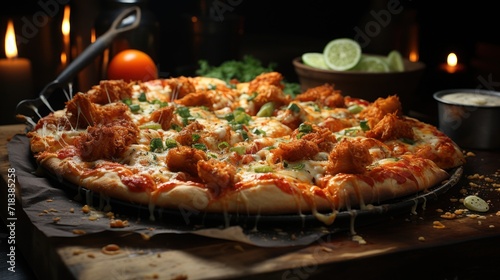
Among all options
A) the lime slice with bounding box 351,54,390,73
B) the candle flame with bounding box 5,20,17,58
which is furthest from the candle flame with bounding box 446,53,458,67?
the candle flame with bounding box 5,20,17,58

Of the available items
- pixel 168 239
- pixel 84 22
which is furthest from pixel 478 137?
pixel 84 22

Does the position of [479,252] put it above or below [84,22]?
below

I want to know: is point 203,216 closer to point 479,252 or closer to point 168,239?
point 168,239

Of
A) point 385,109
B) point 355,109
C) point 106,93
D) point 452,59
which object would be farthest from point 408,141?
point 452,59

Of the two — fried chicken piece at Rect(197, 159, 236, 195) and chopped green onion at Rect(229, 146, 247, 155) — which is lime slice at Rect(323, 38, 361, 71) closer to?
chopped green onion at Rect(229, 146, 247, 155)

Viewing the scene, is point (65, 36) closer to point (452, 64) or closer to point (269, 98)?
point (269, 98)

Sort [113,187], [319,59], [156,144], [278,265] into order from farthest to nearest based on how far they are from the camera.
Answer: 1. [319,59]
2. [156,144]
3. [113,187]
4. [278,265]

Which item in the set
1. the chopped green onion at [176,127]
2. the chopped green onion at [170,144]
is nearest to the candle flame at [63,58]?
the chopped green onion at [176,127]
